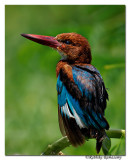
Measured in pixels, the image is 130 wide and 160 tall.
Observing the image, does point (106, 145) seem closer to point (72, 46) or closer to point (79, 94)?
point (79, 94)

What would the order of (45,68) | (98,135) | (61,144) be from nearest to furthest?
(61,144)
(98,135)
(45,68)

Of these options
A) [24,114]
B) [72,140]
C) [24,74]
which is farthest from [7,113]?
[72,140]

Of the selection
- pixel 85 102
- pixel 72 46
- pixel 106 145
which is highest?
pixel 72 46

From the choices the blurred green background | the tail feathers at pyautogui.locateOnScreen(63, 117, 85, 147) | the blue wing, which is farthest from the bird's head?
the tail feathers at pyautogui.locateOnScreen(63, 117, 85, 147)

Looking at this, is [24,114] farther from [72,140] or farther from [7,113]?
[72,140]

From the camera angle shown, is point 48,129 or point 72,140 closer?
point 72,140

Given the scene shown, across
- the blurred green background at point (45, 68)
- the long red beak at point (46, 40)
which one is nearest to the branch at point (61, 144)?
the blurred green background at point (45, 68)

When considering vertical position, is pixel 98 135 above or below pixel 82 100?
below

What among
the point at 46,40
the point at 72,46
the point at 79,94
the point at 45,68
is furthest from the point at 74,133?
the point at 45,68
